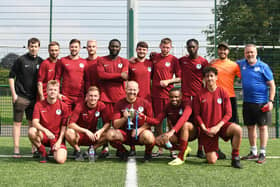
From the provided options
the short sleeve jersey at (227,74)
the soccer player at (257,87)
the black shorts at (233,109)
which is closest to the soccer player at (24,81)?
the short sleeve jersey at (227,74)

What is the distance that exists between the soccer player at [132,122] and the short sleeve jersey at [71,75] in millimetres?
870

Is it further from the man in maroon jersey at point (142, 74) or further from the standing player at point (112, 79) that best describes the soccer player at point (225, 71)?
the standing player at point (112, 79)

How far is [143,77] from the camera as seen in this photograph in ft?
18.4

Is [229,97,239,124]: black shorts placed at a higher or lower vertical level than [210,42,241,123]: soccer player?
lower

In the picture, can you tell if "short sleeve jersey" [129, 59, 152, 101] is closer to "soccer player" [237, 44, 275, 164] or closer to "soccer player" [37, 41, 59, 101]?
"soccer player" [37, 41, 59, 101]

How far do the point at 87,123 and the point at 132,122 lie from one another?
739 mm

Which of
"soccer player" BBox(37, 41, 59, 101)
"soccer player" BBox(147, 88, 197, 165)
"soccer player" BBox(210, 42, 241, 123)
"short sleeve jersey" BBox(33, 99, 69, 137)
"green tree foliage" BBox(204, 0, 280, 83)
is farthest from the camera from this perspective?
"green tree foliage" BBox(204, 0, 280, 83)

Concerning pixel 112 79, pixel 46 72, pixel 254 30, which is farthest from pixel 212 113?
pixel 254 30

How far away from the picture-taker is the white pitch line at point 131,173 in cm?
375

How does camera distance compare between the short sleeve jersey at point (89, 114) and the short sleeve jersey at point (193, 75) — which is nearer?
the short sleeve jersey at point (89, 114)

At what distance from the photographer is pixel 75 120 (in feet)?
17.0

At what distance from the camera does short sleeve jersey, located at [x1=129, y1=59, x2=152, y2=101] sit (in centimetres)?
560

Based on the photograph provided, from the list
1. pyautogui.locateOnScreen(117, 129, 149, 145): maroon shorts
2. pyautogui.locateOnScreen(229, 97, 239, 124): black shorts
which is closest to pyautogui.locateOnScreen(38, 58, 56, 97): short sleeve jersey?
pyautogui.locateOnScreen(117, 129, 149, 145): maroon shorts

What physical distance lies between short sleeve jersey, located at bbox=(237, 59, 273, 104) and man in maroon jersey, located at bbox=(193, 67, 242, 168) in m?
0.62
